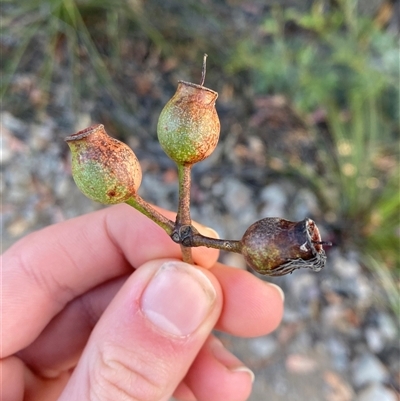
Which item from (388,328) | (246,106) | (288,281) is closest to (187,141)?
(288,281)

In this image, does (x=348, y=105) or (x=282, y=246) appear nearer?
(x=282, y=246)

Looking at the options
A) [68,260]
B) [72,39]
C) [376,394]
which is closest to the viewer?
[68,260]

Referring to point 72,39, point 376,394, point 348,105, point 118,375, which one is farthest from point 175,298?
point 348,105

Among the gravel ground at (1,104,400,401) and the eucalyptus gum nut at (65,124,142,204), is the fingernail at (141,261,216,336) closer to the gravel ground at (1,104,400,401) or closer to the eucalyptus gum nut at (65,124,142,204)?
the eucalyptus gum nut at (65,124,142,204)

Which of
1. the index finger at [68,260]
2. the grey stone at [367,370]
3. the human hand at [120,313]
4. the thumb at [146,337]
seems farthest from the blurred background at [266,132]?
the thumb at [146,337]

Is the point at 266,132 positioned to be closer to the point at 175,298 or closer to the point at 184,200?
the point at 175,298

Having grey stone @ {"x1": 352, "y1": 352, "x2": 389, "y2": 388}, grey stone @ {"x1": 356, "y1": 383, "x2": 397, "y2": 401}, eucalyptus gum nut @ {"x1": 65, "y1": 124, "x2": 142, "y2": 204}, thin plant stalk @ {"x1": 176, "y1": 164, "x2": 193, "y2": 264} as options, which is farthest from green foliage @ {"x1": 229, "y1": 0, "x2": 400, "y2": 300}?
eucalyptus gum nut @ {"x1": 65, "y1": 124, "x2": 142, "y2": 204}

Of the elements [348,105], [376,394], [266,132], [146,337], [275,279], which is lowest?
[376,394]

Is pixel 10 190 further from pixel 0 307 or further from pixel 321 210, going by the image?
pixel 321 210
